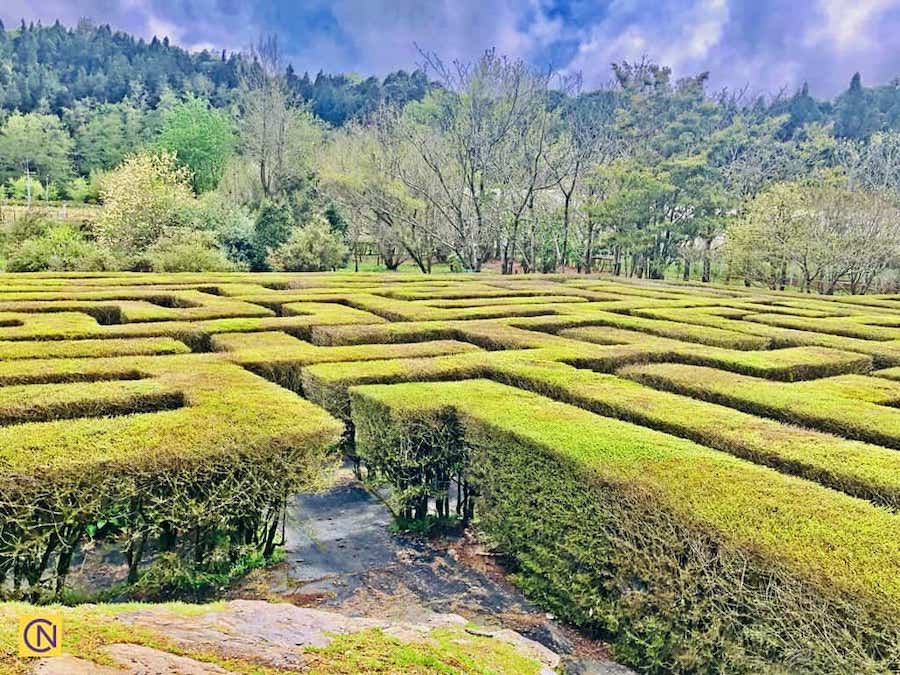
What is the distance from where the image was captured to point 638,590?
3598mm

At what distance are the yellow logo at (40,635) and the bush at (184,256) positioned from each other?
66.9 feet

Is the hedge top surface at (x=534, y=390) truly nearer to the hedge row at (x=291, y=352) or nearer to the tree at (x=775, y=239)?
the hedge row at (x=291, y=352)

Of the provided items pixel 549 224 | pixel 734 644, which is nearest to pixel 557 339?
pixel 734 644

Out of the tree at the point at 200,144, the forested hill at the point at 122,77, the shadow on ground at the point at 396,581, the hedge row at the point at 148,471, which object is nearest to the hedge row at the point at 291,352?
the hedge row at the point at 148,471

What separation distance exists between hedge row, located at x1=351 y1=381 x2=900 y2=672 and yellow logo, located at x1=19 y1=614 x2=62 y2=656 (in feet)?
8.50

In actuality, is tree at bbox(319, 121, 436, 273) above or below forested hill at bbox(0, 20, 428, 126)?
below

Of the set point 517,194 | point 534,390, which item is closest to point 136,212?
point 517,194

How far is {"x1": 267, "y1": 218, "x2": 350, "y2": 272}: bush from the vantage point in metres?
26.6

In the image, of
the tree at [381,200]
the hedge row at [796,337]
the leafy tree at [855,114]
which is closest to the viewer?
the hedge row at [796,337]

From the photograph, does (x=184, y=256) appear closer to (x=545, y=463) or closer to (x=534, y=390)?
(x=534, y=390)

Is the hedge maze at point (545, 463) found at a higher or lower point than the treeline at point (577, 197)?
lower

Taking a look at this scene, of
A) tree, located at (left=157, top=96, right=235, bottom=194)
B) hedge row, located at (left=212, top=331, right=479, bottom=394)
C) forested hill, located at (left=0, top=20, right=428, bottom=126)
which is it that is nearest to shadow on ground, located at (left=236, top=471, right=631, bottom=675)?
hedge row, located at (left=212, top=331, right=479, bottom=394)

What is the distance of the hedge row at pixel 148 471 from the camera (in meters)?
3.70

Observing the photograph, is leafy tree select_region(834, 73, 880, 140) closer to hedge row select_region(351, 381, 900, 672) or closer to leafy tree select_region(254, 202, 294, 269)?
leafy tree select_region(254, 202, 294, 269)
